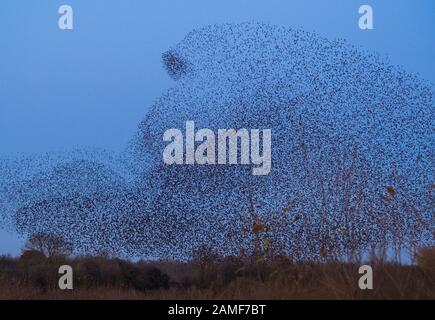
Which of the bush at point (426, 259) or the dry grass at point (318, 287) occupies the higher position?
the bush at point (426, 259)

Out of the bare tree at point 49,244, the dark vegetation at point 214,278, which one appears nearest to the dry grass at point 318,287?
the dark vegetation at point 214,278

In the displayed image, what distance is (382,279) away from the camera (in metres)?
7.11

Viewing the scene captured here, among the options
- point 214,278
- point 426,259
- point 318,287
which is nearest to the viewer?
point 318,287

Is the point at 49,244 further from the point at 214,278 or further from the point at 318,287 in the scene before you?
the point at 318,287

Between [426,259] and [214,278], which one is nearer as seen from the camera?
[426,259]

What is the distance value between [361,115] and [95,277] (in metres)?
5.15

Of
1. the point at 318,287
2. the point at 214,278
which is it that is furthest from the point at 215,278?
the point at 318,287

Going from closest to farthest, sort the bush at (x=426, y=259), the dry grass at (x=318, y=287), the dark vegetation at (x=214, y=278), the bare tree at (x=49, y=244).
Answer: the dry grass at (x=318, y=287) → the dark vegetation at (x=214, y=278) → the bush at (x=426, y=259) → the bare tree at (x=49, y=244)

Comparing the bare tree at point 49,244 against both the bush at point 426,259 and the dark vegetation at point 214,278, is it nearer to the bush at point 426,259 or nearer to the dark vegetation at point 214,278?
the dark vegetation at point 214,278
